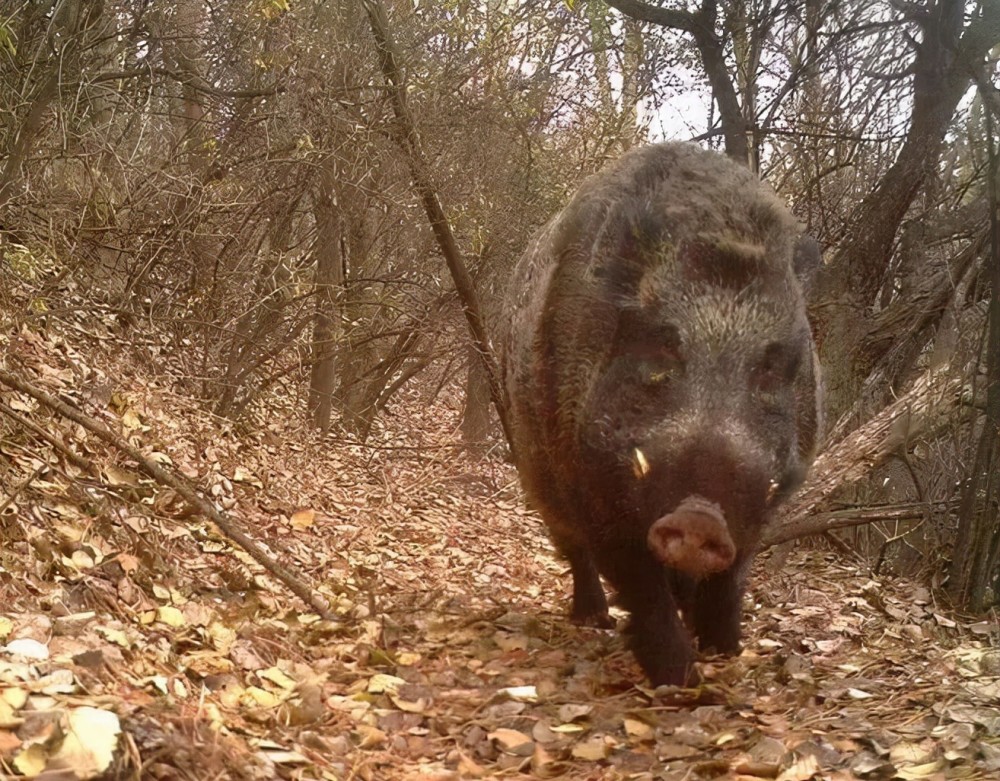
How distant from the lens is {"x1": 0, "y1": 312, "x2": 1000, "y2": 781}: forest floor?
2797 mm

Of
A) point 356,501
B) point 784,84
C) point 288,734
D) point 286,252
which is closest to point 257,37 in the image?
point 286,252

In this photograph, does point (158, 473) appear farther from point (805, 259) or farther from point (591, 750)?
point (805, 259)

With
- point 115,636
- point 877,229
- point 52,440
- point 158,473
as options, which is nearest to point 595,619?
point 158,473

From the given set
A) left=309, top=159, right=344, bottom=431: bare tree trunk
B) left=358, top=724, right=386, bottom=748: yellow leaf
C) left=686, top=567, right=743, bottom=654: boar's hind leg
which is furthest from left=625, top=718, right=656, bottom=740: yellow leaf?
left=309, top=159, right=344, bottom=431: bare tree trunk

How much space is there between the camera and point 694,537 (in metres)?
3.30

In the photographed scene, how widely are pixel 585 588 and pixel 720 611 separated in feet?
2.94

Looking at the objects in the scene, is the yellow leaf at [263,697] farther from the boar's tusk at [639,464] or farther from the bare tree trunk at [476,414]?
the bare tree trunk at [476,414]

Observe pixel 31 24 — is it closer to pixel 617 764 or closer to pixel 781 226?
pixel 781 226

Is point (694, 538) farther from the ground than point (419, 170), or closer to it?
closer to it

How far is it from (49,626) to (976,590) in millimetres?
4042

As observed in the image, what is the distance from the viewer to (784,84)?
26.0 ft

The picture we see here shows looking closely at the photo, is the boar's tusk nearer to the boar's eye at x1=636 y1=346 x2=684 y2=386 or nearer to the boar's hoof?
the boar's eye at x1=636 y1=346 x2=684 y2=386

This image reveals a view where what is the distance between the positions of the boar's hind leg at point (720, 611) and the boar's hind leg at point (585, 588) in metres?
0.73

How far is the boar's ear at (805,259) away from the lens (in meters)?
4.32
